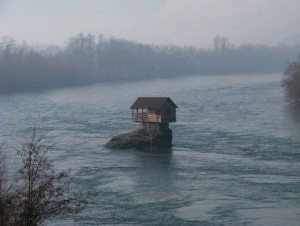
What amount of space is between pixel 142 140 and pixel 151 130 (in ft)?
5.66

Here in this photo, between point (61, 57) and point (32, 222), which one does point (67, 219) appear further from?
point (61, 57)

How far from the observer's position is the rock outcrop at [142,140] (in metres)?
46.0

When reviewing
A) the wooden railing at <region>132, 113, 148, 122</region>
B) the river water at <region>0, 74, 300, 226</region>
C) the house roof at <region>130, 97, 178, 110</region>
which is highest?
the house roof at <region>130, 97, 178, 110</region>

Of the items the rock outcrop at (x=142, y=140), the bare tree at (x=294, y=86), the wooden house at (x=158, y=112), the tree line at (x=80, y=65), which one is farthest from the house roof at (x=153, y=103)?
the tree line at (x=80, y=65)

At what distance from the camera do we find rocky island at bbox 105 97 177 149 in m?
46.2

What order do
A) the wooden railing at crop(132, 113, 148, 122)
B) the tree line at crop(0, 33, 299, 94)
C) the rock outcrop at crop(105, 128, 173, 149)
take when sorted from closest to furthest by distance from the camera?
the rock outcrop at crop(105, 128, 173, 149)
the wooden railing at crop(132, 113, 148, 122)
the tree line at crop(0, 33, 299, 94)

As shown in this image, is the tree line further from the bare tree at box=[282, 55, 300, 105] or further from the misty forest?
the bare tree at box=[282, 55, 300, 105]

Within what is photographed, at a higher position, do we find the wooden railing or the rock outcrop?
the wooden railing

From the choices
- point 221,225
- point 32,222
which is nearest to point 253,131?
point 221,225

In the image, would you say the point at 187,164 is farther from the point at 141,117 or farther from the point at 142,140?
the point at 141,117

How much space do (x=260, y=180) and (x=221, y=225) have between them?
373 inches

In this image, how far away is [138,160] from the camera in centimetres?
4153

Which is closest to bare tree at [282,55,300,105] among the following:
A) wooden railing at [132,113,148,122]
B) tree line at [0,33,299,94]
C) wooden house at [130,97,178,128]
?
wooden house at [130,97,178,128]

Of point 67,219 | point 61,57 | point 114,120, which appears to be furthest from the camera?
point 61,57
